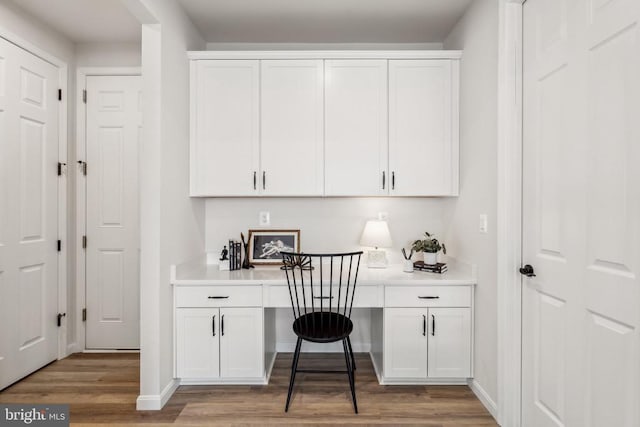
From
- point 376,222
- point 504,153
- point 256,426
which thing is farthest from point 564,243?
point 256,426

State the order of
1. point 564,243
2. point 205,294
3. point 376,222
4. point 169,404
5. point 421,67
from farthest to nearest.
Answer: point 376,222, point 421,67, point 205,294, point 169,404, point 564,243

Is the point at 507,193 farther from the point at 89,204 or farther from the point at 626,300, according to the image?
the point at 89,204

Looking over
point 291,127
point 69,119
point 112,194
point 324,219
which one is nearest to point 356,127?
point 291,127

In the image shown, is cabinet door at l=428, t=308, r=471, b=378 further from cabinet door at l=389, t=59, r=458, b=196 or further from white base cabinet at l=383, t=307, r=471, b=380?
cabinet door at l=389, t=59, r=458, b=196

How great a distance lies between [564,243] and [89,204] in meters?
3.37

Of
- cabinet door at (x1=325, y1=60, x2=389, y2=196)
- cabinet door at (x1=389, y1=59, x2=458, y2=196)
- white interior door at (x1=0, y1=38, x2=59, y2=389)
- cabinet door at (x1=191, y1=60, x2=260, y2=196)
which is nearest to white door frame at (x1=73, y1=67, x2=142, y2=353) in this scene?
white interior door at (x1=0, y1=38, x2=59, y2=389)

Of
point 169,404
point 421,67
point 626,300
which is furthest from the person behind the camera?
point 421,67

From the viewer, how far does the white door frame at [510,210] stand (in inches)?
75.5

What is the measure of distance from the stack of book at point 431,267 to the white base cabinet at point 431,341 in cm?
31

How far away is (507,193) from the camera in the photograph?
1945mm

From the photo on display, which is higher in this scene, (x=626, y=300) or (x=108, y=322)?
(x=626, y=300)

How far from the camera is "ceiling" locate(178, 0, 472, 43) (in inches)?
95.8

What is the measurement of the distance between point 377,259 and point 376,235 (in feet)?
0.65

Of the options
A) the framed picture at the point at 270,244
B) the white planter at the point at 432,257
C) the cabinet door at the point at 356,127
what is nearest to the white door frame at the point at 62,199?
the framed picture at the point at 270,244
